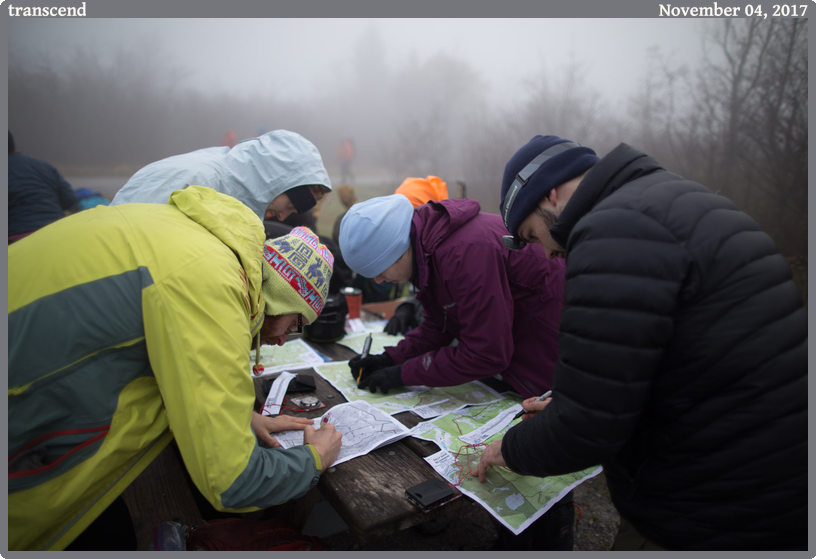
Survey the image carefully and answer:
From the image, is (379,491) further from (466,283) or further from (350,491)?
(466,283)

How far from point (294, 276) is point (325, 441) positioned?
0.52 m

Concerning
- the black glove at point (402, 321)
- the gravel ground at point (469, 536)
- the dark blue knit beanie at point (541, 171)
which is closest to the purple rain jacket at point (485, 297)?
the dark blue knit beanie at point (541, 171)

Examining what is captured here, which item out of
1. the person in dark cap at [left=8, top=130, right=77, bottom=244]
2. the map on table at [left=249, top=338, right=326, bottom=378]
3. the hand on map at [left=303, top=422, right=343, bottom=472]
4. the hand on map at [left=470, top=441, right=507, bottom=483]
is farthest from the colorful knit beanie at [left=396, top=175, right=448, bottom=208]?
the person in dark cap at [left=8, top=130, right=77, bottom=244]

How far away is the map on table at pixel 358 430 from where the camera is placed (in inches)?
55.1

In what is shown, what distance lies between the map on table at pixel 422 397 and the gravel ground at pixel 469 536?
87 cm

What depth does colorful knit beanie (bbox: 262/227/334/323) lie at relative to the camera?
132 cm

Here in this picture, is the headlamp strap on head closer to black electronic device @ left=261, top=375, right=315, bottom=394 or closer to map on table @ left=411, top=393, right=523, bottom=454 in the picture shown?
map on table @ left=411, top=393, right=523, bottom=454

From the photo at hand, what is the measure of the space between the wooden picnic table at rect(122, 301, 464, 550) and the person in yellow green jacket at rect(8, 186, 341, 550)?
23 centimetres

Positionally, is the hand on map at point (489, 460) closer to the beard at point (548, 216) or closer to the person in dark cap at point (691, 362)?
the person in dark cap at point (691, 362)

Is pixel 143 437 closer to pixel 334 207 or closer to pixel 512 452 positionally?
pixel 512 452

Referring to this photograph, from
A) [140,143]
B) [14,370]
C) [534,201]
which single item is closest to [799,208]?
[534,201]

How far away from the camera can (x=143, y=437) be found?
106 centimetres

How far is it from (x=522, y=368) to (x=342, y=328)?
1.12 meters

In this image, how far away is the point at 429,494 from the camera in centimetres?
117
